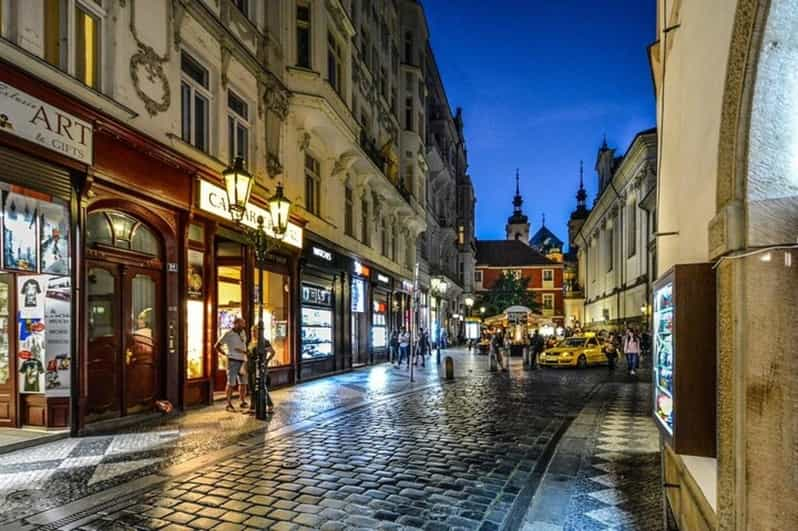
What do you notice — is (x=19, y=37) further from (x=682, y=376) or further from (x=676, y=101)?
(x=682, y=376)

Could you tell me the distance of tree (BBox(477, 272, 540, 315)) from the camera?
67094 mm

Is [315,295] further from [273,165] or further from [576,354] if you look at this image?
[576,354]

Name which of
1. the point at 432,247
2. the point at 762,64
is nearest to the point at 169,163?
the point at 762,64

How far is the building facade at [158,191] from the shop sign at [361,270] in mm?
1317

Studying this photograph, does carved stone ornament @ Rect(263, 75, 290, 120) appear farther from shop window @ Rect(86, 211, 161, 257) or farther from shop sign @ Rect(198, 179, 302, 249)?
shop window @ Rect(86, 211, 161, 257)

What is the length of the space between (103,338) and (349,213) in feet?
45.4

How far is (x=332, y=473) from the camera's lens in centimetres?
701

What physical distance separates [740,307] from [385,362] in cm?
2477

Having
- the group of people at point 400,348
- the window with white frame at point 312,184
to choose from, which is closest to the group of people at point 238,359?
the window with white frame at point 312,184

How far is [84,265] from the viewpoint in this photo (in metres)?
9.28

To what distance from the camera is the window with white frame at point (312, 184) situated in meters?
18.7

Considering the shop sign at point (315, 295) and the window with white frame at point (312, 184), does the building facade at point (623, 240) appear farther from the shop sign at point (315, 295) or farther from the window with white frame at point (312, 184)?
the window with white frame at point (312, 184)

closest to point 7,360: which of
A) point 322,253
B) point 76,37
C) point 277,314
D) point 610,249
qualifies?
point 76,37

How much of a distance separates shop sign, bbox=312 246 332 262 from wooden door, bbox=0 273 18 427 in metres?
9.71
